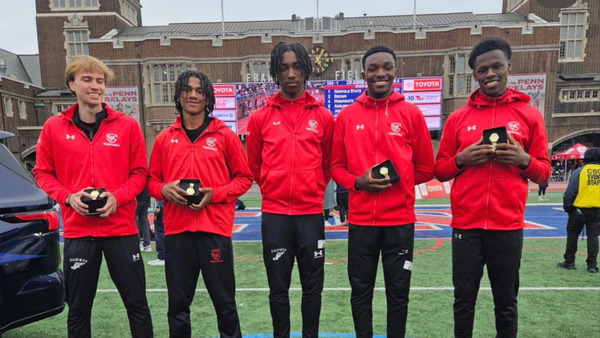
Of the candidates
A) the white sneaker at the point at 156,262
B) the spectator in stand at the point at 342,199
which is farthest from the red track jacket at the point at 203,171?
the spectator in stand at the point at 342,199

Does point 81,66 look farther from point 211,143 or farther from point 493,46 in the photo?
point 493,46

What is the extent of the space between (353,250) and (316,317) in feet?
2.04

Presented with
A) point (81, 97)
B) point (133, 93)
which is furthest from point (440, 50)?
point (81, 97)

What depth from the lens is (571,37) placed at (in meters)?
31.8

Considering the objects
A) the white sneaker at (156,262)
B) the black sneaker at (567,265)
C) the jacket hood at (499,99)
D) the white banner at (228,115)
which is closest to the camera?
the jacket hood at (499,99)

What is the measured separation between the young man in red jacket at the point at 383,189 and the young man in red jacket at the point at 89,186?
1667 mm

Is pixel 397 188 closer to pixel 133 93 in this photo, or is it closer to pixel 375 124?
pixel 375 124

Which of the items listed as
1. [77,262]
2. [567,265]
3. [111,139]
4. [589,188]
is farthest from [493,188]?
[567,265]

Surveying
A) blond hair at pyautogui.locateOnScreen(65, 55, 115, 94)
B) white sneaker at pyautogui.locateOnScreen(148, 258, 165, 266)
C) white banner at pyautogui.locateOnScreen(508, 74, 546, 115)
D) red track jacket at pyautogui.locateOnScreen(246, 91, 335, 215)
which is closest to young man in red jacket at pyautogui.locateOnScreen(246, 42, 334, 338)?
red track jacket at pyautogui.locateOnScreen(246, 91, 335, 215)

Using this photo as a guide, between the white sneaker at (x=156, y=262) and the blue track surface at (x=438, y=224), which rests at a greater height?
the white sneaker at (x=156, y=262)

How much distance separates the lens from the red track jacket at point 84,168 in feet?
8.75

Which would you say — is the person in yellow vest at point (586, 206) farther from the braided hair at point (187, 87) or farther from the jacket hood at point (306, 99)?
the braided hair at point (187, 87)

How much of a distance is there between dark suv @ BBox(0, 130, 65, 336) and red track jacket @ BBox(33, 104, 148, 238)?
28cm

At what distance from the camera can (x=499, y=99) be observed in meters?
2.76
